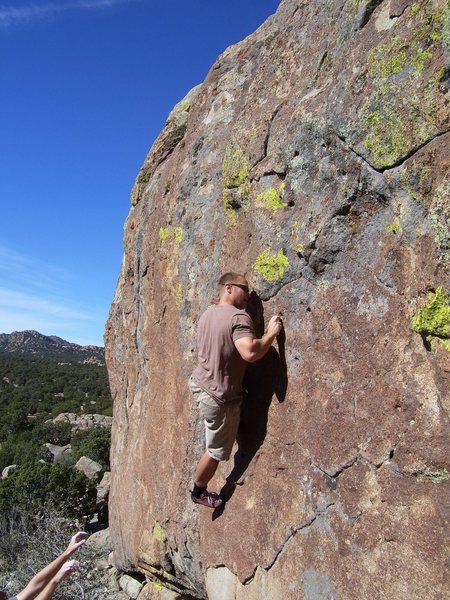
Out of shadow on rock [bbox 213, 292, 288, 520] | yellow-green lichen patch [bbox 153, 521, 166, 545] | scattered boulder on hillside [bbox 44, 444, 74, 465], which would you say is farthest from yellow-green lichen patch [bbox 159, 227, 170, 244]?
scattered boulder on hillside [bbox 44, 444, 74, 465]

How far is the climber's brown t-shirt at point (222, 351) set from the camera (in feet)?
14.2

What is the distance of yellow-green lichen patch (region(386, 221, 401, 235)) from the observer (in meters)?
3.57

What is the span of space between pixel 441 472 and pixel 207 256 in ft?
9.93

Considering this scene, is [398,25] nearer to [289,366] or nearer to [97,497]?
[289,366]

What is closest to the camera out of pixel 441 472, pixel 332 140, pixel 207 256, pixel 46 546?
pixel 441 472

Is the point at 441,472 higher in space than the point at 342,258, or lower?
lower

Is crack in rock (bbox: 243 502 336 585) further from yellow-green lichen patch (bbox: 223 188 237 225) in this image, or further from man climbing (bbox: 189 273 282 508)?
yellow-green lichen patch (bbox: 223 188 237 225)

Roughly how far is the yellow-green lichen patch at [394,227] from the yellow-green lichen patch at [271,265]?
937 millimetres

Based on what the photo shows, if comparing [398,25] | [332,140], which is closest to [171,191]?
[332,140]

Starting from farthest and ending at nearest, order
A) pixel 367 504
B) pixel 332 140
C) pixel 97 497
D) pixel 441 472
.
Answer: pixel 97 497 → pixel 332 140 → pixel 367 504 → pixel 441 472

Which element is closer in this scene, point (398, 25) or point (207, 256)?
point (398, 25)

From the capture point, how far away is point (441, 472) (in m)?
3.18

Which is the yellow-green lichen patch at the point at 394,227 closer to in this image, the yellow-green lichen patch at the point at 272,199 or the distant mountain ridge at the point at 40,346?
the yellow-green lichen patch at the point at 272,199

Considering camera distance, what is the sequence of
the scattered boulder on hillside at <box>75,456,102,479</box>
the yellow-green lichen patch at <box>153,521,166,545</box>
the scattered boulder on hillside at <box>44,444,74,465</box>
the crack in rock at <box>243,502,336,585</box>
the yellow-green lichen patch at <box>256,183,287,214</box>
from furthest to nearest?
the scattered boulder on hillside at <box>44,444,74,465</box> < the scattered boulder on hillside at <box>75,456,102,479</box> < the yellow-green lichen patch at <box>153,521,166,545</box> < the yellow-green lichen patch at <box>256,183,287,214</box> < the crack in rock at <box>243,502,336,585</box>
